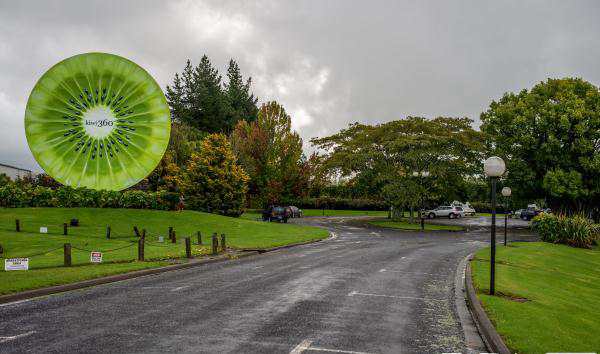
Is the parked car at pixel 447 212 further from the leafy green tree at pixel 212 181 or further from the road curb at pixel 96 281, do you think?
the road curb at pixel 96 281

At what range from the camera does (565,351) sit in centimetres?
741

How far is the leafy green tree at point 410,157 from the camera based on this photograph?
44125 mm

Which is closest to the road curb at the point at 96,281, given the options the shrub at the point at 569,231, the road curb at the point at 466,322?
the road curb at the point at 466,322

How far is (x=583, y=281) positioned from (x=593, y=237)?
17.4 metres

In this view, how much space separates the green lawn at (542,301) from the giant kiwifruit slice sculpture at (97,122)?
22.3 meters

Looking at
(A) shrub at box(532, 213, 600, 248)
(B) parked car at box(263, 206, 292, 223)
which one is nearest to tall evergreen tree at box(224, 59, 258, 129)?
(B) parked car at box(263, 206, 292, 223)

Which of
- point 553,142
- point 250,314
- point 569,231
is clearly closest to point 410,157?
point 553,142

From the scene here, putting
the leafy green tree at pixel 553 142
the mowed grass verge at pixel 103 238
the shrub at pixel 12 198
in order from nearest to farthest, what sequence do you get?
the mowed grass verge at pixel 103 238 → the shrub at pixel 12 198 → the leafy green tree at pixel 553 142

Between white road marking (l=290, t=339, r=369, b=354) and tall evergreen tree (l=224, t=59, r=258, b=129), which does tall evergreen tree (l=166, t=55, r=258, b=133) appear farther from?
white road marking (l=290, t=339, r=369, b=354)

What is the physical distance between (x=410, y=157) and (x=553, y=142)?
44.9 ft

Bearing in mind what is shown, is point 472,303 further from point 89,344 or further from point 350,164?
point 350,164

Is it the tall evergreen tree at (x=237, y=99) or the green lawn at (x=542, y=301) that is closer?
the green lawn at (x=542, y=301)

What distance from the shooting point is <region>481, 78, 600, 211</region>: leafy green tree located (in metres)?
42.0

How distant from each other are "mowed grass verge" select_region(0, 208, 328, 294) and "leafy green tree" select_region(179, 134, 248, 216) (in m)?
6.76
